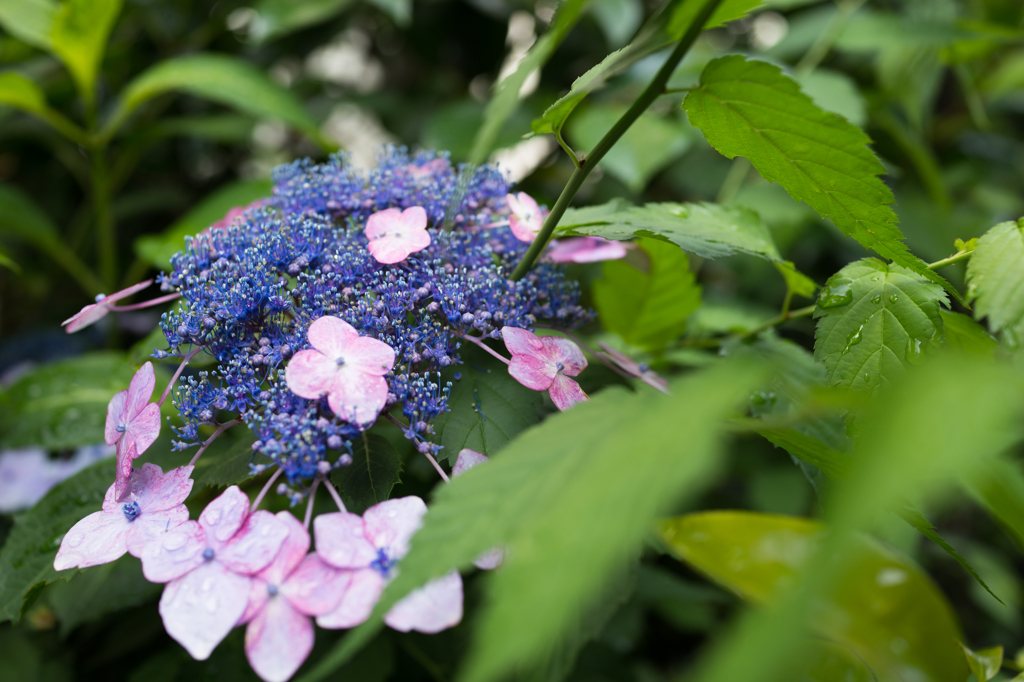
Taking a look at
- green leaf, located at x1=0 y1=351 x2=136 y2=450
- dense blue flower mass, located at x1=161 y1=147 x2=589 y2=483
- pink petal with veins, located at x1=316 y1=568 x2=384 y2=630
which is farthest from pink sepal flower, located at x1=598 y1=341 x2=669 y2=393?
green leaf, located at x1=0 y1=351 x2=136 y2=450

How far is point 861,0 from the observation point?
153 cm

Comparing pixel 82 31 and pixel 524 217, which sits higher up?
pixel 524 217

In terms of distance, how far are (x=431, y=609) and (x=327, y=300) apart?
0.89 ft

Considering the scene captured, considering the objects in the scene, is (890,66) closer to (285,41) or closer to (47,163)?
(285,41)

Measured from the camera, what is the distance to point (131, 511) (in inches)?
18.6

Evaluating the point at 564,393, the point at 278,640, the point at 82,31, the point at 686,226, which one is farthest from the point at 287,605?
the point at 82,31

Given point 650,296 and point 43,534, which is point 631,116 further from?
point 43,534

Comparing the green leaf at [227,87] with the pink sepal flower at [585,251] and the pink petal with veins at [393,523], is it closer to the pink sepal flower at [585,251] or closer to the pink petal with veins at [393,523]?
the pink sepal flower at [585,251]

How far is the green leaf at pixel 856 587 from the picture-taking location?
0.66 meters

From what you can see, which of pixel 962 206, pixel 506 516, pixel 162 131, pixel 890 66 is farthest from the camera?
pixel 962 206

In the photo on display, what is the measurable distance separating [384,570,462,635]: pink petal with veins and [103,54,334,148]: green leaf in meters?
0.95

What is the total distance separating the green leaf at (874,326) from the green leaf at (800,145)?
0.03m

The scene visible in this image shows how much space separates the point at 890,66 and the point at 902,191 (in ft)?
0.99

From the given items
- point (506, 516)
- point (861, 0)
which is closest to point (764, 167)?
point (506, 516)
